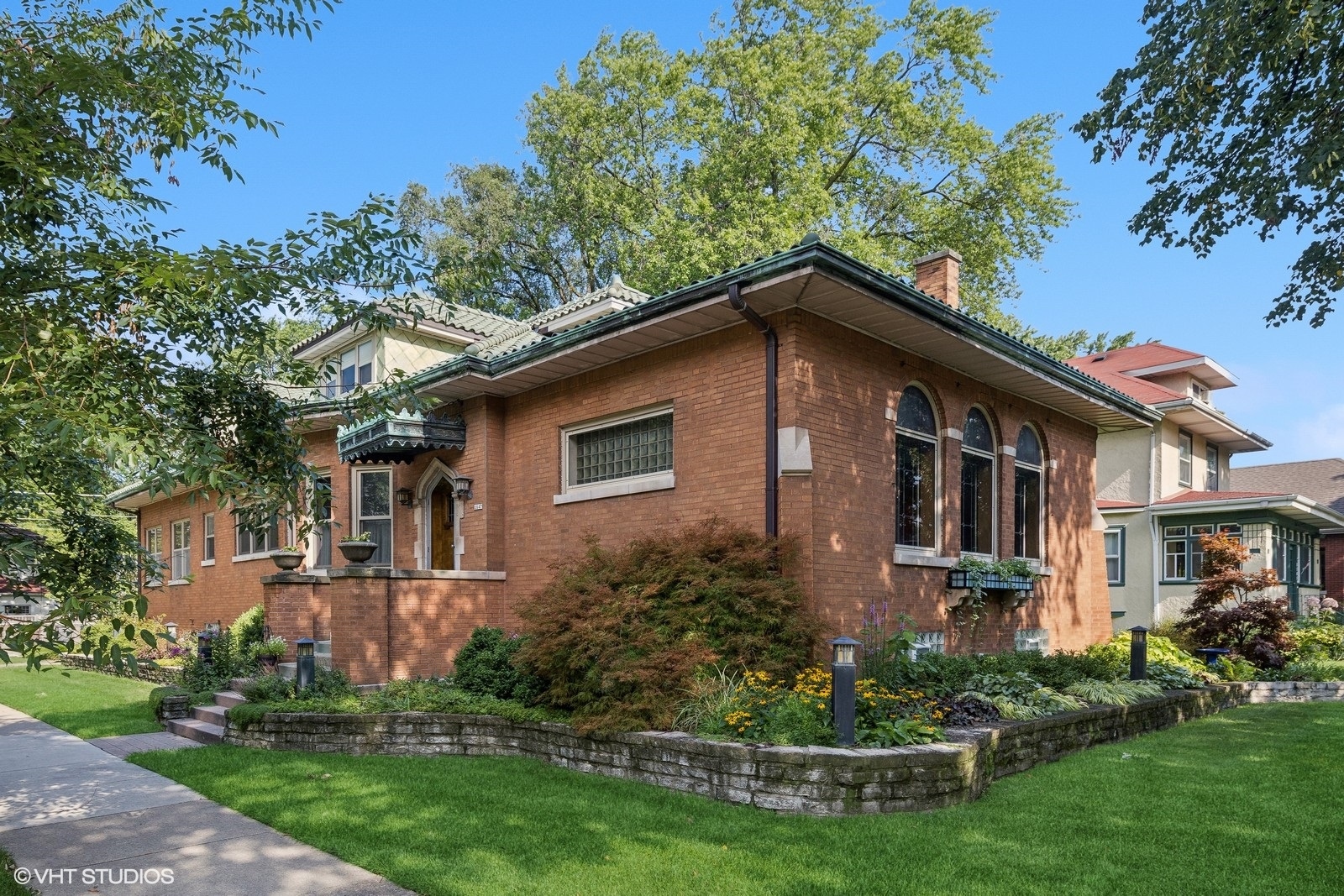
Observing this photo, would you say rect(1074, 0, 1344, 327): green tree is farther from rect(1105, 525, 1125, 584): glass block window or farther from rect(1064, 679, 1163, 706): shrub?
rect(1105, 525, 1125, 584): glass block window

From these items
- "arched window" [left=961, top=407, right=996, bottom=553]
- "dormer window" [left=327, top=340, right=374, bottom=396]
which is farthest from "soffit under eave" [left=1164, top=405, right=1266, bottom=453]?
"dormer window" [left=327, top=340, right=374, bottom=396]

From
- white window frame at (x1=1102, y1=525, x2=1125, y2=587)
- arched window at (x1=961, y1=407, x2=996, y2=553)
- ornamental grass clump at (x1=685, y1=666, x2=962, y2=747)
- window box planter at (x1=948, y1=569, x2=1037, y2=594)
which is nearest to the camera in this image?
ornamental grass clump at (x1=685, y1=666, x2=962, y2=747)

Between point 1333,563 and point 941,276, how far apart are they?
28.9m

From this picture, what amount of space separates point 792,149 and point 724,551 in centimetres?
1952

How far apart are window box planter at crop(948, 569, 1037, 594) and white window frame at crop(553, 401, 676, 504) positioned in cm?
399

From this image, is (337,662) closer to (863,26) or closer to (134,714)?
(134,714)

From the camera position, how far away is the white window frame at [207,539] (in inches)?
820

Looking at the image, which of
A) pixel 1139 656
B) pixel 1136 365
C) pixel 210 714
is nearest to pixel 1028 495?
pixel 1139 656

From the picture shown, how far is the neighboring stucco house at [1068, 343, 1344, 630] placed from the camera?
22.4m

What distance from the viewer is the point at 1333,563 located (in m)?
33.4

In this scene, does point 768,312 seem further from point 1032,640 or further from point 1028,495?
point 1032,640

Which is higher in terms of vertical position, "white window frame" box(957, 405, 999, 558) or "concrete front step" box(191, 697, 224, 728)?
"white window frame" box(957, 405, 999, 558)

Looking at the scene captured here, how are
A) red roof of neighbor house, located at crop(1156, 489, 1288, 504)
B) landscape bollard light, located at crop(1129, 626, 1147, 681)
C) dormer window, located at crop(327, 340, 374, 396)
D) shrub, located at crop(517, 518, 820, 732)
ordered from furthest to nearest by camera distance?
1. red roof of neighbor house, located at crop(1156, 489, 1288, 504)
2. dormer window, located at crop(327, 340, 374, 396)
3. landscape bollard light, located at crop(1129, 626, 1147, 681)
4. shrub, located at crop(517, 518, 820, 732)

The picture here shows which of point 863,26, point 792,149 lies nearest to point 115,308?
point 792,149
